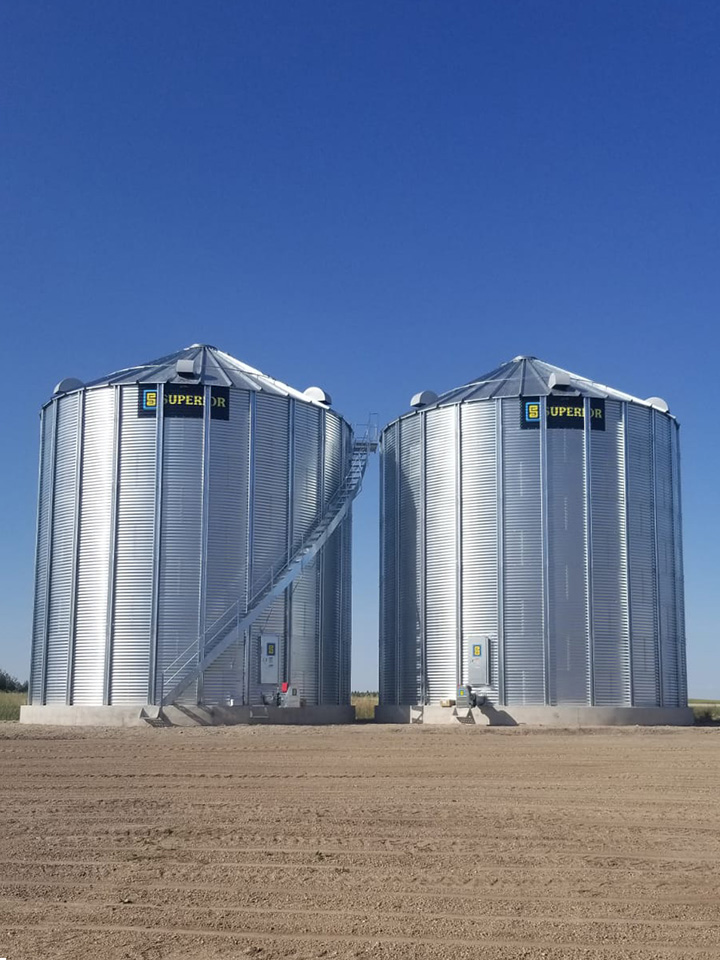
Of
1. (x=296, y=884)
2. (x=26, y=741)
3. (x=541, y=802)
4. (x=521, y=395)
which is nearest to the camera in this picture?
(x=296, y=884)

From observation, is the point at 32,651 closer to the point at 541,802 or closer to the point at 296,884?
the point at 541,802

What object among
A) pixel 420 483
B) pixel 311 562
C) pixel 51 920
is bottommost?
pixel 51 920

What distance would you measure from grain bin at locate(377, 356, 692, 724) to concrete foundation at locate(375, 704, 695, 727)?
0.06m

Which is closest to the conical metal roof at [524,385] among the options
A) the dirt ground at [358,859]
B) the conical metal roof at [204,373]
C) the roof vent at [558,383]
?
the roof vent at [558,383]

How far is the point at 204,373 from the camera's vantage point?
1677 inches

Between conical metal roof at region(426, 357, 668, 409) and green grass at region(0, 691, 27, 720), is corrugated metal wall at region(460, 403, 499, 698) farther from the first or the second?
green grass at region(0, 691, 27, 720)

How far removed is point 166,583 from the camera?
131 feet

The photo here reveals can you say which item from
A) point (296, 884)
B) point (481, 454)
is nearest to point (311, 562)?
point (481, 454)

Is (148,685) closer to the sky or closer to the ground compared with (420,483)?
closer to the ground

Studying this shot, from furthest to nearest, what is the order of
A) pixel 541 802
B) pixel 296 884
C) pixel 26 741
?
pixel 26 741 → pixel 541 802 → pixel 296 884

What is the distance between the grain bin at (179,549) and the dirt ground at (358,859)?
1331 centimetres

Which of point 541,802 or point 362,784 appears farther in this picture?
point 362,784

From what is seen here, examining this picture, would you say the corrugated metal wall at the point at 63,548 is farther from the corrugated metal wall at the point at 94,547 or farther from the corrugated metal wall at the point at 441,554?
the corrugated metal wall at the point at 441,554

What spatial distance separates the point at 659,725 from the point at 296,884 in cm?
2970
